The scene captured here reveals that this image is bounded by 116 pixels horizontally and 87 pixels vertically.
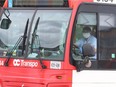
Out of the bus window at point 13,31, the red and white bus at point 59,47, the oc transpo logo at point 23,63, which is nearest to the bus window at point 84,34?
the red and white bus at point 59,47

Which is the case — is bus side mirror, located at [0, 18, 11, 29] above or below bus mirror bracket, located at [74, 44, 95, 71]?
above

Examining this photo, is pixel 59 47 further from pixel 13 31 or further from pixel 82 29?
pixel 13 31

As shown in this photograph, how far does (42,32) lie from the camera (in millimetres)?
7832

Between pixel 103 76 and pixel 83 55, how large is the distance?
555 millimetres

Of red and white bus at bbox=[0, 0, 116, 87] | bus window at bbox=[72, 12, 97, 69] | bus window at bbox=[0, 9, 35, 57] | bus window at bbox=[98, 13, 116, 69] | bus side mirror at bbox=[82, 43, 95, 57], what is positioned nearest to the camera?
bus side mirror at bbox=[82, 43, 95, 57]

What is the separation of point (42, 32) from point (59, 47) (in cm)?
47

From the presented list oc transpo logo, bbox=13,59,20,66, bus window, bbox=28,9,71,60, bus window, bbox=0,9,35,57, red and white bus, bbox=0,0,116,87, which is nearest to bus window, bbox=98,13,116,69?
red and white bus, bbox=0,0,116,87

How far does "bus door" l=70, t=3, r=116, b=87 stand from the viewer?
7535 mm

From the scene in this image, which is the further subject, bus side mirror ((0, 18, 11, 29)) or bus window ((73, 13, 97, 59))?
bus side mirror ((0, 18, 11, 29))

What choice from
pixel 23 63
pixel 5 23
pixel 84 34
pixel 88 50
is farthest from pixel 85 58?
pixel 5 23

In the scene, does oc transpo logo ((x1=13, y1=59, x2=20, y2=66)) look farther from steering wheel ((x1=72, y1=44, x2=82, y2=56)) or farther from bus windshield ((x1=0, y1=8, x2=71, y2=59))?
steering wheel ((x1=72, y1=44, x2=82, y2=56))

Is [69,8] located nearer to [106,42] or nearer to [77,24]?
[77,24]

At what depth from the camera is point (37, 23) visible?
7895 millimetres

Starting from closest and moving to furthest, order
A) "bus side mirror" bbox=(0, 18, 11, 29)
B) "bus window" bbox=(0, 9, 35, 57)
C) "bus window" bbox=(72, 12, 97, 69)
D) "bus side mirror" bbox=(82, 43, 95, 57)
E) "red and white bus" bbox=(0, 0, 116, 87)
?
"bus side mirror" bbox=(82, 43, 95, 57), "red and white bus" bbox=(0, 0, 116, 87), "bus window" bbox=(72, 12, 97, 69), "bus window" bbox=(0, 9, 35, 57), "bus side mirror" bbox=(0, 18, 11, 29)
